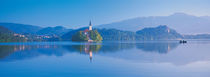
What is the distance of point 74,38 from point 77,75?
15142 centimetres

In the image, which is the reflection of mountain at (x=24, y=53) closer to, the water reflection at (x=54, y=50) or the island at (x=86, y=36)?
the water reflection at (x=54, y=50)

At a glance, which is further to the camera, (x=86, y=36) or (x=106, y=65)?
(x=86, y=36)

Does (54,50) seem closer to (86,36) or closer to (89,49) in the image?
(89,49)

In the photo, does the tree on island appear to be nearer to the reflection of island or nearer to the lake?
the reflection of island

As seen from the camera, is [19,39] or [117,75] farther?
[19,39]

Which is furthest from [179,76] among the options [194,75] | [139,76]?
[139,76]

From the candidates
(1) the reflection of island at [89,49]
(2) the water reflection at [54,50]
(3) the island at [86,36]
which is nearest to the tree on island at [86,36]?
(3) the island at [86,36]

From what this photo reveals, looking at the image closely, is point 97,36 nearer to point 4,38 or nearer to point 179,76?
point 4,38

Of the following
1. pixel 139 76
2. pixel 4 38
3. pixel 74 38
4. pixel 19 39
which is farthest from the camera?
pixel 74 38

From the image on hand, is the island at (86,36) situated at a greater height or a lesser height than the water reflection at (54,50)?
greater

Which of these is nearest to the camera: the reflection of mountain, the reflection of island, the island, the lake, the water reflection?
the lake

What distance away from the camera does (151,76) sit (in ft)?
43.1

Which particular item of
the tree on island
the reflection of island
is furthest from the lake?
the tree on island

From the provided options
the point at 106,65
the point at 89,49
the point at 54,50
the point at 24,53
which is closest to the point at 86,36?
the point at 89,49
